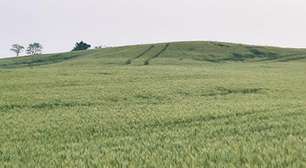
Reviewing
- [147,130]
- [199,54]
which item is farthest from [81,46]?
[147,130]

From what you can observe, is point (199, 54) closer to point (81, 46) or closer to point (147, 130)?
point (81, 46)

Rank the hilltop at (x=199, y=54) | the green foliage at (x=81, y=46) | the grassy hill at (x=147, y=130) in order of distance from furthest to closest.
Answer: the green foliage at (x=81, y=46) < the hilltop at (x=199, y=54) < the grassy hill at (x=147, y=130)

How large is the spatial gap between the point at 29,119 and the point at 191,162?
10387 mm

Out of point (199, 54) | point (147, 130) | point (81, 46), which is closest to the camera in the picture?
point (147, 130)

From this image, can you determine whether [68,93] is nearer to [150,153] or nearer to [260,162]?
[150,153]

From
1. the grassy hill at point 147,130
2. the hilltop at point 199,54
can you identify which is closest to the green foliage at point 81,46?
the hilltop at point 199,54

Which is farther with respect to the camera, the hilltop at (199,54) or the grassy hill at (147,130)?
the hilltop at (199,54)

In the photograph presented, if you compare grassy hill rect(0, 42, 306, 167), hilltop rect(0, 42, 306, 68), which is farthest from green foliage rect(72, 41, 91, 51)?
grassy hill rect(0, 42, 306, 167)

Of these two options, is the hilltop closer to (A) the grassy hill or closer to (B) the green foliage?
(B) the green foliage

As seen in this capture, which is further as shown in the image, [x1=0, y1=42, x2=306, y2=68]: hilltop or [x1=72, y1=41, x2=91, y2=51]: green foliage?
[x1=72, y1=41, x2=91, y2=51]: green foliage

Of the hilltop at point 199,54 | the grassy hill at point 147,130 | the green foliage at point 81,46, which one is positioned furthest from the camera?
the green foliage at point 81,46

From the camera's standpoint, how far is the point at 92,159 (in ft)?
33.7

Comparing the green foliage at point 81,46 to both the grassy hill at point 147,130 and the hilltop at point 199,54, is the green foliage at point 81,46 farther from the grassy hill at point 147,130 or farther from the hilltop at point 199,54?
the grassy hill at point 147,130

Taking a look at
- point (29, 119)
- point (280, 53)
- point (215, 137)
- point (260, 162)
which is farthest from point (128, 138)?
point (280, 53)
